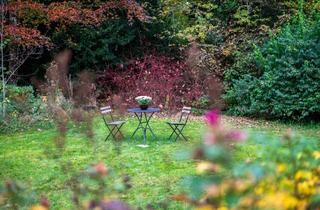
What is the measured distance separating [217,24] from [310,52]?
4.04 meters

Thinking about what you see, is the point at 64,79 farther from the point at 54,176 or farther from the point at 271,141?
the point at 271,141

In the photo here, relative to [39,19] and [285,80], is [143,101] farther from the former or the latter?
[39,19]

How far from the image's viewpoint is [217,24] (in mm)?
14555

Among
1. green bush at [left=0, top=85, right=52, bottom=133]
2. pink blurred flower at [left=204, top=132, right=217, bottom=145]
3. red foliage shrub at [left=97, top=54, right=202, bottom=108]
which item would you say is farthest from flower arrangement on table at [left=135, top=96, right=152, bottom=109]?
pink blurred flower at [left=204, top=132, right=217, bottom=145]

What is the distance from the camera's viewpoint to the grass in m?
5.21

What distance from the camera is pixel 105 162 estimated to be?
6.57m

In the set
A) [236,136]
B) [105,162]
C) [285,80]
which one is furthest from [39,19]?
[236,136]

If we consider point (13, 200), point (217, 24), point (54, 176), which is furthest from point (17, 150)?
point (217, 24)

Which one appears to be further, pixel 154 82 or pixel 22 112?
pixel 154 82

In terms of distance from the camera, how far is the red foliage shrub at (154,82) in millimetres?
13648

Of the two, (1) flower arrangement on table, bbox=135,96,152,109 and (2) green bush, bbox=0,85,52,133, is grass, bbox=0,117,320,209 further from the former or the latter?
(1) flower arrangement on table, bbox=135,96,152,109

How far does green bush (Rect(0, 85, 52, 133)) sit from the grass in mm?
549

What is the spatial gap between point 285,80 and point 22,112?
6.83 m

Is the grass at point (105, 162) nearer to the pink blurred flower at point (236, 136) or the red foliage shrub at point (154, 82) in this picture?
the pink blurred flower at point (236, 136)
